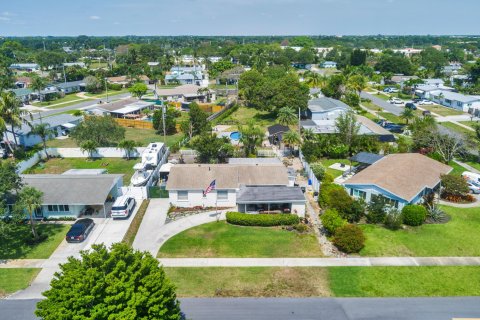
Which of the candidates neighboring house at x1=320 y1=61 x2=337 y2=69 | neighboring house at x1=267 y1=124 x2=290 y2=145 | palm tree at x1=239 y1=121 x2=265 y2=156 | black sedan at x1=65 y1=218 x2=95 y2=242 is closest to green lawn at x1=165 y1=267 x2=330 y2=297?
black sedan at x1=65 y1=218 x2=95 y2=242

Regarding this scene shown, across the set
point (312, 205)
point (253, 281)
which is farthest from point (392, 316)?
point (312, 205)

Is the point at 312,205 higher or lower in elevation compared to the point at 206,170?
lower

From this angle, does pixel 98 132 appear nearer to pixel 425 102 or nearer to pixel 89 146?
pixel 89 146

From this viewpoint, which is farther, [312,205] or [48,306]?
[312,205]

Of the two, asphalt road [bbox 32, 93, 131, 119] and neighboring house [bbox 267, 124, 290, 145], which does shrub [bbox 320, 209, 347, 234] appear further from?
asphalt road [bbox 32, 93, 131, 119]

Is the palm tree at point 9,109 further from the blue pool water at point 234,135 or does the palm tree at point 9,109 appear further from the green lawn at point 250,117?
the green lawn at point 250,117

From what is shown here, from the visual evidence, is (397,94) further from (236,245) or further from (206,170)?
(236,245)

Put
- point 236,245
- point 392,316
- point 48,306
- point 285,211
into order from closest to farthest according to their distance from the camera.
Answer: point 48,306 < point 392,316 < point 236,245 < point 285,211
